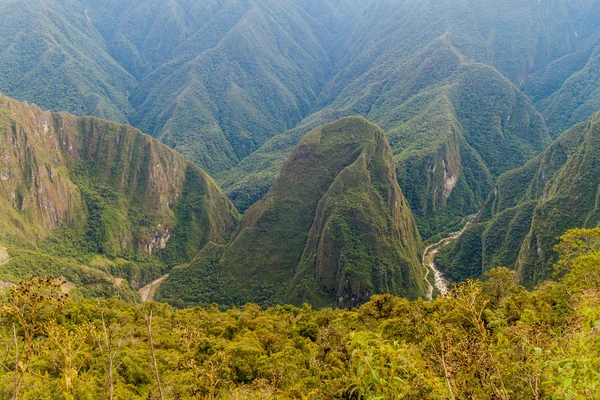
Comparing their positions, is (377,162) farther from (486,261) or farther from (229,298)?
(229,298)

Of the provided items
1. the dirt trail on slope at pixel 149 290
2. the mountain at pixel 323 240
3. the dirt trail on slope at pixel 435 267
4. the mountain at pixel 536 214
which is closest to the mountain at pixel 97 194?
the dirt trail on slope at pixel 149 290

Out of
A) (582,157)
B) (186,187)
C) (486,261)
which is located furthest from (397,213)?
(186,187)

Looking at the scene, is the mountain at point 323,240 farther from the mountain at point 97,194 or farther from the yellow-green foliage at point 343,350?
the yellow-green foliage at point 343,350

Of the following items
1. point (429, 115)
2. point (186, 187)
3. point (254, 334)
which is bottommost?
point (429, 115)

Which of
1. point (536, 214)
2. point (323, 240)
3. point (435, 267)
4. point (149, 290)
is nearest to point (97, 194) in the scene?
point (149, 290)

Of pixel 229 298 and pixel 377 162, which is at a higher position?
pixel 377 162

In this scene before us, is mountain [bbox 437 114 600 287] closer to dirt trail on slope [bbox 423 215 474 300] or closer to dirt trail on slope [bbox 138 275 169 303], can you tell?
dirt trail on slope [bbox 423 215 474 300]

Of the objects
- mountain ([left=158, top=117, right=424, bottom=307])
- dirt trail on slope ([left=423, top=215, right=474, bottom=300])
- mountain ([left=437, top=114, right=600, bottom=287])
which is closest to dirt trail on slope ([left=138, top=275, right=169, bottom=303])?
mountain ([left=158, top=117, right=424, bottom=307])
